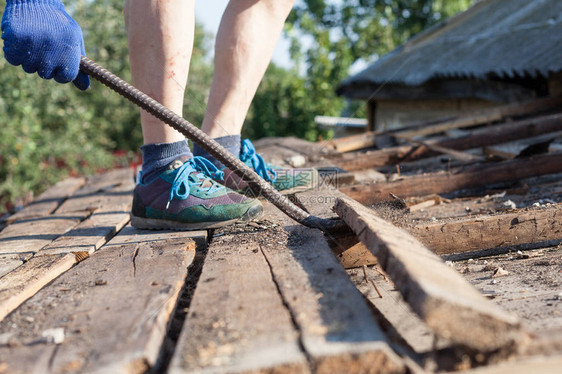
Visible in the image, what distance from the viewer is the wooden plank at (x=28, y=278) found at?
4.40 ft

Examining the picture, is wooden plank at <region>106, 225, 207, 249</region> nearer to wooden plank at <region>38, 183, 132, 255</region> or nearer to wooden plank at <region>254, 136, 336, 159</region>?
wooden plank at <region>38, 183, 132, 255</region>

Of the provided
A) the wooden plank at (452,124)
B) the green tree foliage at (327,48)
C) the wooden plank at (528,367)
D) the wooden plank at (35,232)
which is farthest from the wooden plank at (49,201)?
the green tree foliage at (327,48)

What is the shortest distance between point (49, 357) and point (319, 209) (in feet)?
3.74

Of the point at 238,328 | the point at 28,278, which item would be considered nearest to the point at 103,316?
the point at 238,328

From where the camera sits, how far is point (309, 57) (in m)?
14.2

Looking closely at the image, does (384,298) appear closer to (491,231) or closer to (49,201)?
(491,231)

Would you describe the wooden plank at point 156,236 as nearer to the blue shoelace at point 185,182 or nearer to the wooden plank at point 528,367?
the blue shoelace at point 185,182

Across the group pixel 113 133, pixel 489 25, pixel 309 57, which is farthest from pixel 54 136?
pixel 489 25

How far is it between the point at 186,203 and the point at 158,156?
9.6 inches

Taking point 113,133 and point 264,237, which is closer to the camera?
point 264,237

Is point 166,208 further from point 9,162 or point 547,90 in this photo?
point 9,162

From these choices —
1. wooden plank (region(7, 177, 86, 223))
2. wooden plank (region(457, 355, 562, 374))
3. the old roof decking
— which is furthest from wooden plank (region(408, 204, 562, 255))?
wooden plank (region(7, 177, 86, 223))

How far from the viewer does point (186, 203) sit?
195 cm

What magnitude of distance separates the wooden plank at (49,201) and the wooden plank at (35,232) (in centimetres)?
20
